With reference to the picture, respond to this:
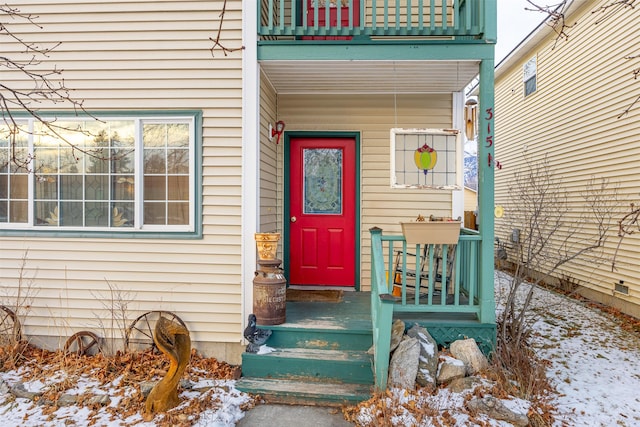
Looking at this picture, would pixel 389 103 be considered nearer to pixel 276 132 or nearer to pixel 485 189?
pixel 276 132

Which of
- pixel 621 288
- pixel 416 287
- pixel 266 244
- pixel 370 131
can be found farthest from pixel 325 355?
pixel 621 288

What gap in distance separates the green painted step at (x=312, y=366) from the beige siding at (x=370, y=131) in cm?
182

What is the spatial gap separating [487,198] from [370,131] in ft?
6.58

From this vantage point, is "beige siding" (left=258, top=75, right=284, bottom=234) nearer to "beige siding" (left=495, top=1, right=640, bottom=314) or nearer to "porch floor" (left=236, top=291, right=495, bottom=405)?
"porch floor" (left=236, top=291, right=495, bottom=405)

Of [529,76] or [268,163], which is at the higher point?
[529,76]

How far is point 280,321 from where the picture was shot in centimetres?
402

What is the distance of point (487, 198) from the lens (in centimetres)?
393

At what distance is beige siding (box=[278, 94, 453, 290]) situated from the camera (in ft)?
17.5

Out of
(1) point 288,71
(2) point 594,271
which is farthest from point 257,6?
(2) point 594,271

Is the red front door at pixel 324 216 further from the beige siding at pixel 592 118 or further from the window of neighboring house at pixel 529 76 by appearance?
the window of neighboring house at pixel 529 76

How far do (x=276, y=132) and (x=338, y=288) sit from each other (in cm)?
228

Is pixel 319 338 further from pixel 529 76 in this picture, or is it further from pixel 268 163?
pixel 529 76

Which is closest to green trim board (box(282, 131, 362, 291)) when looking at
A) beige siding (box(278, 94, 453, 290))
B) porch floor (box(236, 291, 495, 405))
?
beige siding (box(278, 94, 453, 290))

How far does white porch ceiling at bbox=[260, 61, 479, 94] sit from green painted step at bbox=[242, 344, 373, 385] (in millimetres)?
3023
